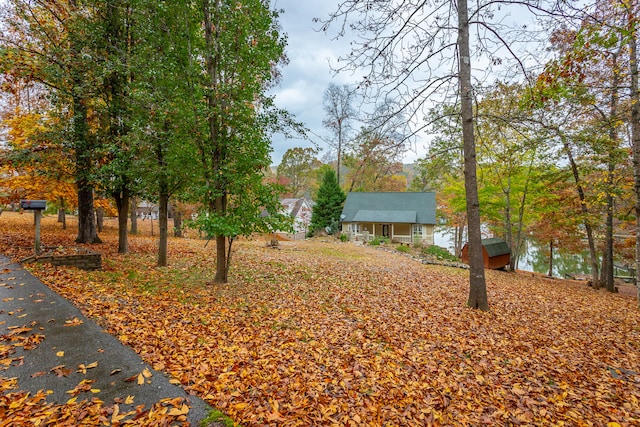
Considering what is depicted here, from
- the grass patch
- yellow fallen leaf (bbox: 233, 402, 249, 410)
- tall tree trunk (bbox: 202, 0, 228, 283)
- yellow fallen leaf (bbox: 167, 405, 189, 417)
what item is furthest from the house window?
yellow fallen leaf (bbox: 167, 405, 189, 417)

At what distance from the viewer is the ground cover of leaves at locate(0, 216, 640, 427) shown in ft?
10.4

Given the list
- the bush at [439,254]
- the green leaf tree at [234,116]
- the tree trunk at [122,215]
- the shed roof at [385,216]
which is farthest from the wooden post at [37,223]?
the shed roof at [385,216]

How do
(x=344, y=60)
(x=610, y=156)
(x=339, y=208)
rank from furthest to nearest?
1. (x=339, y=208)
2. (x=610, y=156)
3. (x=344, y=60)

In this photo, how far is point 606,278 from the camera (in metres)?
12.7

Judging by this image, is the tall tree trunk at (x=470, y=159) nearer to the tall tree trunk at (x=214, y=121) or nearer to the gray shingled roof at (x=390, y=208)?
the tall tree trunk at (x=214, y=121)

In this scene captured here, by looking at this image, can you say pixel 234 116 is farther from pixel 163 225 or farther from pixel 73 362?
pixel 73 362

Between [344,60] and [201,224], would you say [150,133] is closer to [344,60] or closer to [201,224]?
[201,224]

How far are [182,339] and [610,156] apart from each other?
13.9 m

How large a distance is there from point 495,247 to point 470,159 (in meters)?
11.3

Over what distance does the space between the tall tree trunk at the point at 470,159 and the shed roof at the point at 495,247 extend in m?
9.66

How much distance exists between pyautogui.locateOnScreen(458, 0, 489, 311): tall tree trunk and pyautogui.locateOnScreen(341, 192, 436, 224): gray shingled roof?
19621mm

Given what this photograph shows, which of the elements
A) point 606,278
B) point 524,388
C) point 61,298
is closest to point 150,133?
point 61,298

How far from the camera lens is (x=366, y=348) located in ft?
14.8

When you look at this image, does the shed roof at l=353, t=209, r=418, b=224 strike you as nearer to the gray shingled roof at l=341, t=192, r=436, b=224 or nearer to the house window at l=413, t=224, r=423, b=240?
the gray shingled roof at l=341, t=192, r=436, b=224
